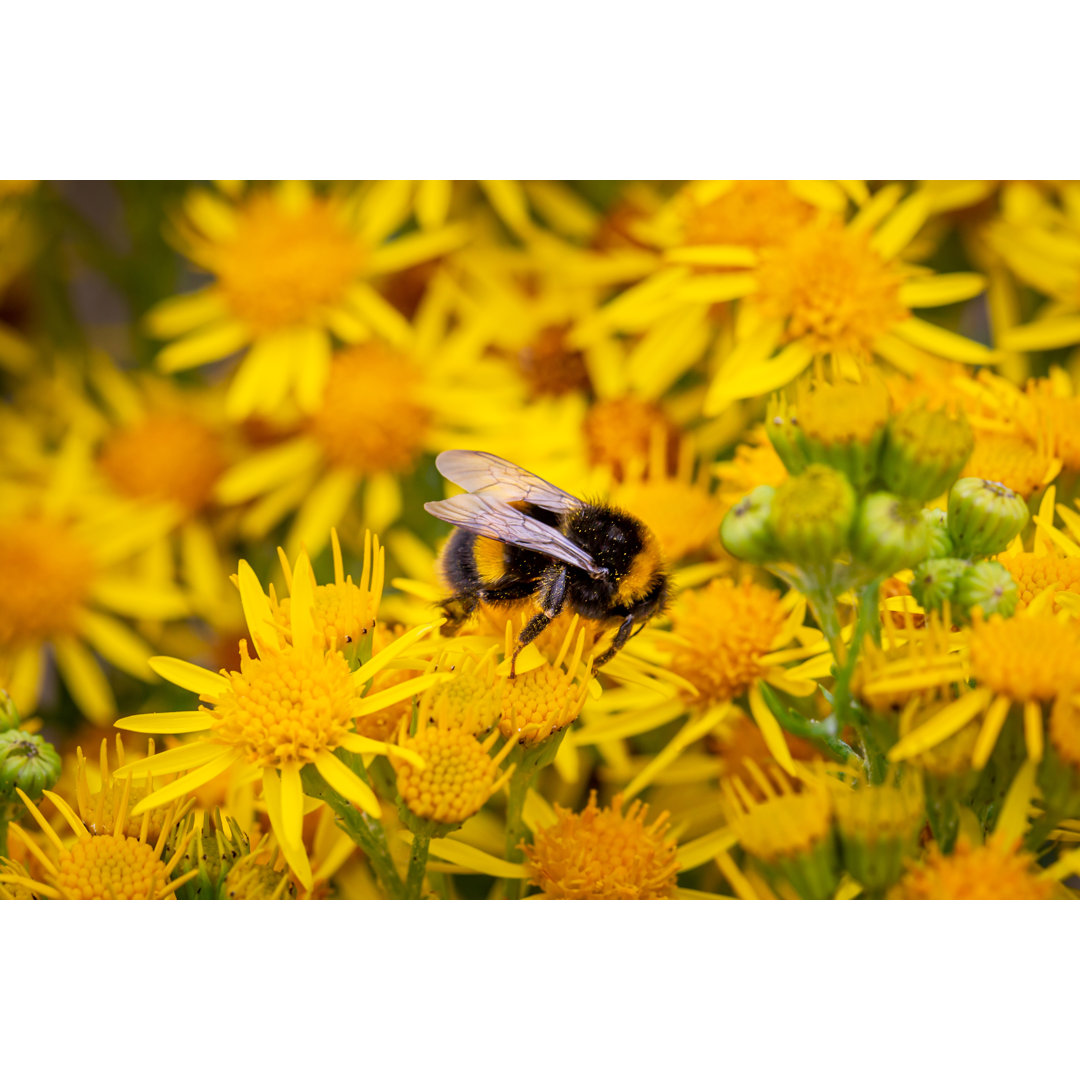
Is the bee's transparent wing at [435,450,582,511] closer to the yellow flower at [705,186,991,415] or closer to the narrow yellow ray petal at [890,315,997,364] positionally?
the yellow flower at [705,186,991,415]

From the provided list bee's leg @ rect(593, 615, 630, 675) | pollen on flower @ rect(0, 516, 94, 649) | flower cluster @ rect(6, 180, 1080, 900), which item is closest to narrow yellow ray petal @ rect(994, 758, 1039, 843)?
flower cluster @ rect(6, 180, 1080, 900)

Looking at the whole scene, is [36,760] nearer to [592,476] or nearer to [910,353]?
[592,476]

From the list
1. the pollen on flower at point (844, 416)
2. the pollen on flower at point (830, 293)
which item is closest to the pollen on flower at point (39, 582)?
the pollen on flower at point (830, 293)

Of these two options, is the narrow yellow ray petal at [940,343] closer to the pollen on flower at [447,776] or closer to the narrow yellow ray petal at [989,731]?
the narrow yellow ray petal at [989,731]

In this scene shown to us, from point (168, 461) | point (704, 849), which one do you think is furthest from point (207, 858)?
point (168, 461)

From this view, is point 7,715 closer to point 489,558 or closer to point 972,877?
point 489,558

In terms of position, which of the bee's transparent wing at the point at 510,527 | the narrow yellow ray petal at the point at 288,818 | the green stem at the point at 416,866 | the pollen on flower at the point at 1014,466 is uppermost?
the pollen on flower at the point at 1014,466
